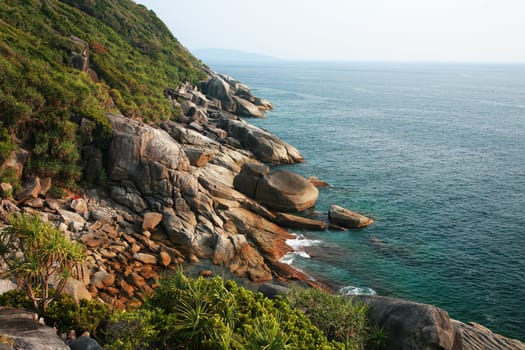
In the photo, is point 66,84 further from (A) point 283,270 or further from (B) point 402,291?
(B) point 402,291

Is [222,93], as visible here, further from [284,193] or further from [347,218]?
[347,218]

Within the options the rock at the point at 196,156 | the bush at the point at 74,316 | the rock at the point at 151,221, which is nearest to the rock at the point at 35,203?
the rock at the point at 151,221

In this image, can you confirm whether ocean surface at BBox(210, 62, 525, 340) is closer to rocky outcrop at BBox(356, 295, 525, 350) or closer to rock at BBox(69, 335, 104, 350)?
rocky outcrop at BBox(356, 295, 525, 350)

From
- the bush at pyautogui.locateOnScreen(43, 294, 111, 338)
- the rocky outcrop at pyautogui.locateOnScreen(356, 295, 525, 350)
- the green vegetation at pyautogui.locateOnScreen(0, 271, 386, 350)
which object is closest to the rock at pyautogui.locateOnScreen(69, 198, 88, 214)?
the green vegetation at pyautogui.locateOnScreen(0, 271, 386, 350)

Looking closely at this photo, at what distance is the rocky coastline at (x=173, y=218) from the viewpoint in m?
27.3

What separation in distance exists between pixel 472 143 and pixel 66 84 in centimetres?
7371

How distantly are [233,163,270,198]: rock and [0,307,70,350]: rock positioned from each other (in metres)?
29.6

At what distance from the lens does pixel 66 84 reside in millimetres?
38125

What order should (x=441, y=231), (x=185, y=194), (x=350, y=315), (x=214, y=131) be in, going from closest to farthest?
(x=350, y=315)
(x=185, y=194)
(x=441, y=231)
(x=214, y=131)

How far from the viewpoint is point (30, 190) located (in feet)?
104

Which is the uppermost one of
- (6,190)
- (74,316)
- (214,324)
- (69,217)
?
(6,190)

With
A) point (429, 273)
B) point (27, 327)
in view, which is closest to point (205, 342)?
point (27, 327)

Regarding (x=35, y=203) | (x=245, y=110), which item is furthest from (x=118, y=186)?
(x=245, y=110)

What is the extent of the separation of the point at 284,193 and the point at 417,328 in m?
27.1
